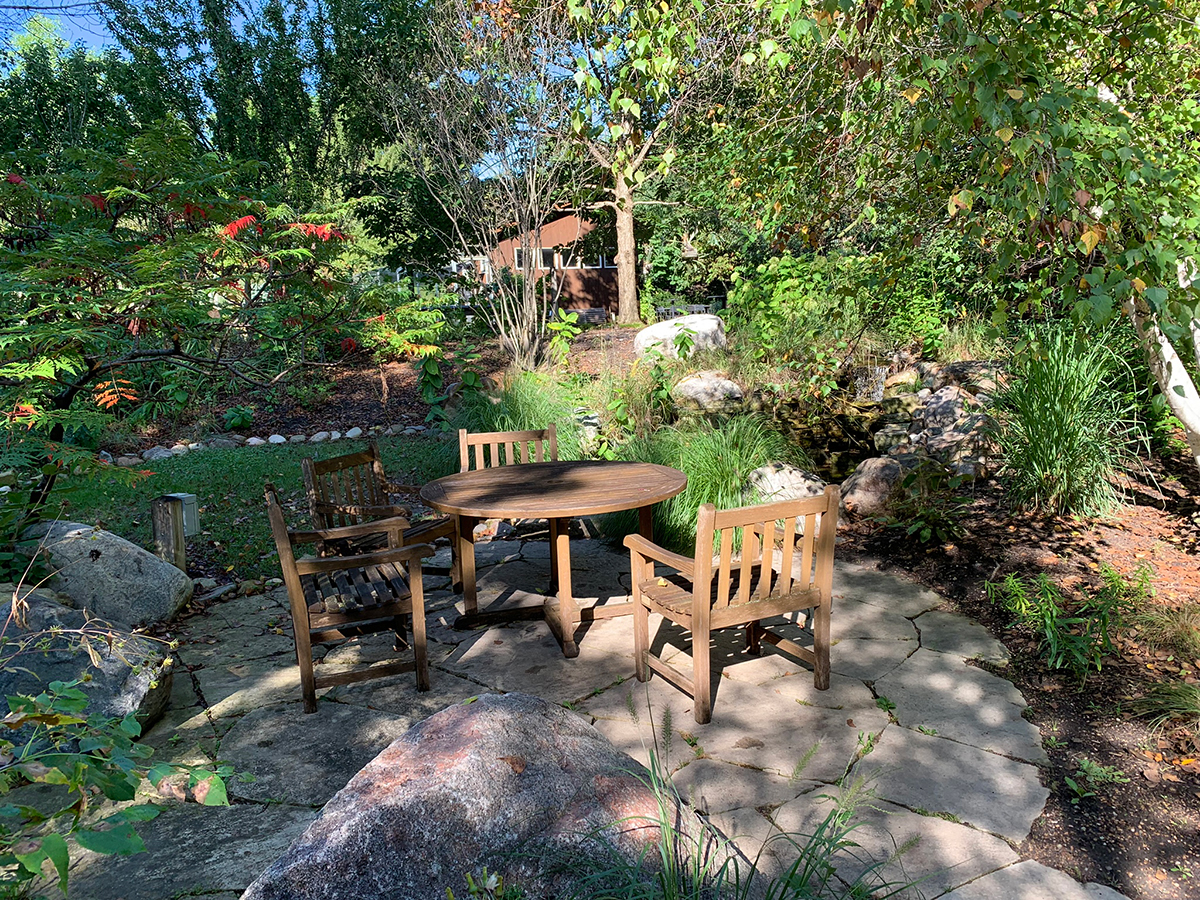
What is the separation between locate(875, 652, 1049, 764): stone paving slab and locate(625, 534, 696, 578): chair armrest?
107cm

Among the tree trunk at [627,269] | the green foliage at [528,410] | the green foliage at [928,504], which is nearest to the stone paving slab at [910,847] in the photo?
the green foliage at [928,504]

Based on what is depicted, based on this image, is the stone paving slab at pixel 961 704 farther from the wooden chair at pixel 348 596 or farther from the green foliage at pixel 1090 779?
the wooden chair at pixel 348 596

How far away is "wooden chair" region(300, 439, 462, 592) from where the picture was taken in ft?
14.1

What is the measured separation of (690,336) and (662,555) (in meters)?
6.95

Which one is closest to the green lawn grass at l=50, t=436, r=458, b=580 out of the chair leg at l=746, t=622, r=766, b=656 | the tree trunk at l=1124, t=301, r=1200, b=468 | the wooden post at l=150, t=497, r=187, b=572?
the wooden post at l=150, t=497, r=187, b=572

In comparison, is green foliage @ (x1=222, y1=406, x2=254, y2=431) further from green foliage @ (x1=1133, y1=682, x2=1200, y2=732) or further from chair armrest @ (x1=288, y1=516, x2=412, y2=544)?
green foliage @ (x1=1133, y1=682, x2=1200, y2=732)

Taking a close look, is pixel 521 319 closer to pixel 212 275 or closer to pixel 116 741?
pixel 212 275

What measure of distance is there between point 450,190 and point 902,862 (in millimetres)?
11552

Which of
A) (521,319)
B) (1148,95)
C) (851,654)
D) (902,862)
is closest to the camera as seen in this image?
(902,862)

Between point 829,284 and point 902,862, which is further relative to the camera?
point 829,284

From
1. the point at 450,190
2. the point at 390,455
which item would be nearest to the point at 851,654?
the point at 390,455

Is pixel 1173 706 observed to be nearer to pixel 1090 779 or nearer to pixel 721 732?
pixel 1090 779

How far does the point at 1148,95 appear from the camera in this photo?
467 centimetres

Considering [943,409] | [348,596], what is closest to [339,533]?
[348,596]
